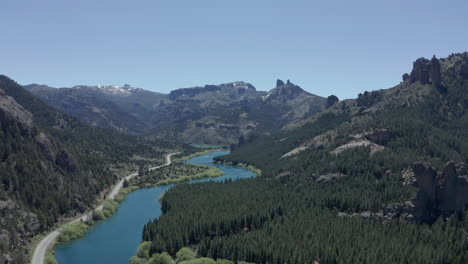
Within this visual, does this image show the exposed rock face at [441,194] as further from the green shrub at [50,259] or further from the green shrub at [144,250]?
the green shrub at [50,259]

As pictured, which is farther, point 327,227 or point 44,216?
point 44,216

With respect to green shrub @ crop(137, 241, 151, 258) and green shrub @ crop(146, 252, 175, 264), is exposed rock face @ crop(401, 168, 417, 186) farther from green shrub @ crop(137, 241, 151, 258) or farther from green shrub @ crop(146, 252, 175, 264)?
green shrub @ crop(137, 241, 151, 258)

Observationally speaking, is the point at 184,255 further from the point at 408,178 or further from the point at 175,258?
the point at 408,178

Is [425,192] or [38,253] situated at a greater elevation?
[425,192]

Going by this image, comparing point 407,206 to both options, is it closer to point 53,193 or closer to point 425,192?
point 425,192

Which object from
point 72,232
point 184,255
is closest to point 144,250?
point 184,255

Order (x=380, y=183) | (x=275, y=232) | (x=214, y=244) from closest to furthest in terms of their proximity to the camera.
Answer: (x=214, y=244)
(x=275, y=232)
(x=380, y=183)

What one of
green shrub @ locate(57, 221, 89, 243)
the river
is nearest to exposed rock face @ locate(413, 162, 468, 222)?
the river

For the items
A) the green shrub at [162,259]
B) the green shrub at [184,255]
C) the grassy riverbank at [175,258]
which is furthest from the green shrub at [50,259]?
the green shrub at [184,255]

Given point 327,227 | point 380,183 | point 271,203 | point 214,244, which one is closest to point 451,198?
point 380,183
